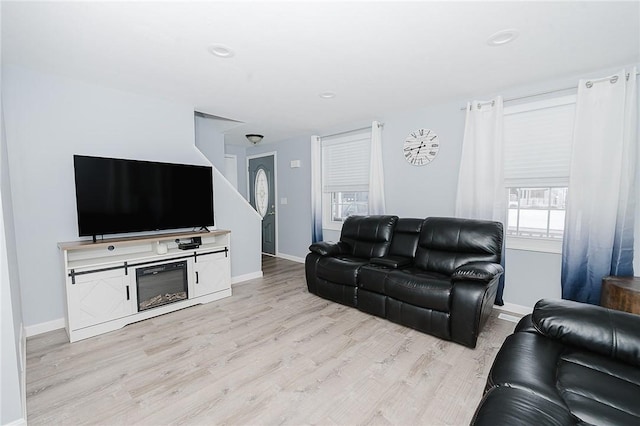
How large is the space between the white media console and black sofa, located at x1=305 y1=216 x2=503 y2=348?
48.9 inches

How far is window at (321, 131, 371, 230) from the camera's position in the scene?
4.41 m

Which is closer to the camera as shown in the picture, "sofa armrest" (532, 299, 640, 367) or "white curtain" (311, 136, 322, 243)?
"sofa armrest" (532, 299, 640, 367)

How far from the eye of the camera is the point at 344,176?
468 centimetres

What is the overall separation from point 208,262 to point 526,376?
3.11 meters

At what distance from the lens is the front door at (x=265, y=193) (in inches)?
231

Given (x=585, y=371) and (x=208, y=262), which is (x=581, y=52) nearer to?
(x=585, y=371)

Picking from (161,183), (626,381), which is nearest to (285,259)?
(161,183)

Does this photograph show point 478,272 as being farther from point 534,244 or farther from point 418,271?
point 534,244

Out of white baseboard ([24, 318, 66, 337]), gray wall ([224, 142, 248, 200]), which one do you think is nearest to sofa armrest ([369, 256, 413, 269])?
white baseboard ([24, 318, 66, 337])

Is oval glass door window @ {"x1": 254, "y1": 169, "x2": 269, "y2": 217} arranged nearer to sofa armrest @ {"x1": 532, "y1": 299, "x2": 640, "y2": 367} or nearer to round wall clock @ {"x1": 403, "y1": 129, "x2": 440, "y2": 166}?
round wall clock @ {"x1": 403, "y1": 129, "x2": 440, "y2": 166}

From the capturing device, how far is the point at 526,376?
118 cm

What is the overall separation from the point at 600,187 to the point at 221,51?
3477mm

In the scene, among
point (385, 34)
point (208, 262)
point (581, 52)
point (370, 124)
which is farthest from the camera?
point (370, 124)

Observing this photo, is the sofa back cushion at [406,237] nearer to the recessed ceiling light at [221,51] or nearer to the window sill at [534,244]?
the window sill at [534,244]
